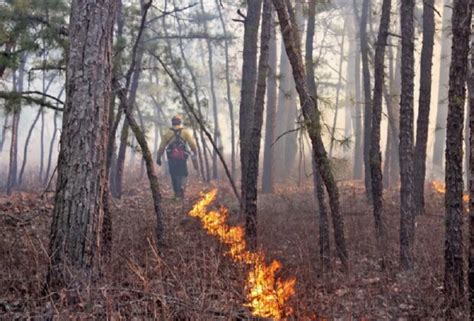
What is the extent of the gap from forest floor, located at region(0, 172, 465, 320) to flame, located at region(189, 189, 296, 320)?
14 centimetres

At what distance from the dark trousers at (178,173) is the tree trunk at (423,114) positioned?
6.50 meters

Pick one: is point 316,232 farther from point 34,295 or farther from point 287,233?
point 34,295

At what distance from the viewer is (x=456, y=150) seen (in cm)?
605

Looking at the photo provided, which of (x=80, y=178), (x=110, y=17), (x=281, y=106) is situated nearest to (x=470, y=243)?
(x=80, y=178)

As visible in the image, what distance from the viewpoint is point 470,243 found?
5.43 m

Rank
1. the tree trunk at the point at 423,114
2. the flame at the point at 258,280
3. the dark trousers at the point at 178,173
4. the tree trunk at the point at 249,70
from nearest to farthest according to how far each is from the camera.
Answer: the flame at the point at 258,280 → the tree trunk at the point at 423,114 → the tree trunk at the point at 249,70 → the dark trousers at the point at 178,173

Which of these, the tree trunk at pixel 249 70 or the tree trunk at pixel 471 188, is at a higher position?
the tree trunk at pixel 249 70

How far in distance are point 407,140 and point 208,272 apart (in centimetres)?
414

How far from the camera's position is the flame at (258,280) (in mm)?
5395

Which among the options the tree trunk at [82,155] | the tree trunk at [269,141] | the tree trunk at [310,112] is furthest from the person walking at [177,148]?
the tree trunk at [82,155]

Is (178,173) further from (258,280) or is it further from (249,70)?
(258,280)

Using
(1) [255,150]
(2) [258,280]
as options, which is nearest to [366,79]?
(1) [255,150]

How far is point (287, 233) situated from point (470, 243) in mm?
4915

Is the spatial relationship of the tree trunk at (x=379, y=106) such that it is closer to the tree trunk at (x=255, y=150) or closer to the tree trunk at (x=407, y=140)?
the tree trunk at (x=407, y=140)
